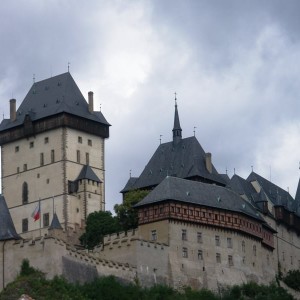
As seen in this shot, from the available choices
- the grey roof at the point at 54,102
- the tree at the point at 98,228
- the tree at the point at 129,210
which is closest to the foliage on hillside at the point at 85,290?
the tree at the point at 129,210

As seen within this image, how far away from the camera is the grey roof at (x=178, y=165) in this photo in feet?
385

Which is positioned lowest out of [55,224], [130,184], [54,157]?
[55,224]

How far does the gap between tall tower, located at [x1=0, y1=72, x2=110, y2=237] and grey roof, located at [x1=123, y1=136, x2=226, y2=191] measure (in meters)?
4.04

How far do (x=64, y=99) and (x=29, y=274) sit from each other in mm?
26810

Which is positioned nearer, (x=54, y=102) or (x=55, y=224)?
(x=55, y=224)

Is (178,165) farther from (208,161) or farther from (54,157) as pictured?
(54,157)

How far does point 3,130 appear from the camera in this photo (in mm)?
A: 123625

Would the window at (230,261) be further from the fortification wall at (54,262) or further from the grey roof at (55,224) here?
the grey roof at (55,224)

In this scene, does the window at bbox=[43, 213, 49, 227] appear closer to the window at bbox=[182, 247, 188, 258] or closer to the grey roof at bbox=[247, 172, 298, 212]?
the window at bbox=[182, 247, 188, 258]

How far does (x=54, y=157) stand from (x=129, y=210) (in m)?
9.92

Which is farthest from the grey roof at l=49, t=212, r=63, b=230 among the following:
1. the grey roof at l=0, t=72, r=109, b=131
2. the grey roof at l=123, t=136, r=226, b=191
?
the grey roof at l=0, t=72, r=109, b=131

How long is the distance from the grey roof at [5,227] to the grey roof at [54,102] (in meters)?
15.6

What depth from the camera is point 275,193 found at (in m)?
128

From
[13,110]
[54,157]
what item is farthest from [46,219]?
[13,110]
